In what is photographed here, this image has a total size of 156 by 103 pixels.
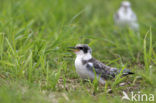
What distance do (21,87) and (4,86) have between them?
9.1 inches

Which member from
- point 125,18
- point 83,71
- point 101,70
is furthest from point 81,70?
point 125,18

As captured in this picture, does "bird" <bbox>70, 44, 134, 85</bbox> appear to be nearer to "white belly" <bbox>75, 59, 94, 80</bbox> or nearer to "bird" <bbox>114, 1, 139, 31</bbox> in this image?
"white belly" <bbox>75, 59, 94, 80</bbox>

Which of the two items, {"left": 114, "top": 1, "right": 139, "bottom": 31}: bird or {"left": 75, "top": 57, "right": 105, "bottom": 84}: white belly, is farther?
{"left": 114, "top": 1, "right": 139, "bottom": 31}: bird

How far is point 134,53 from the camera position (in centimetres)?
647

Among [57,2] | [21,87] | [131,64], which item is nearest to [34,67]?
[21,87]

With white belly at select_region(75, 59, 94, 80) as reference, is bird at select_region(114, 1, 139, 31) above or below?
above

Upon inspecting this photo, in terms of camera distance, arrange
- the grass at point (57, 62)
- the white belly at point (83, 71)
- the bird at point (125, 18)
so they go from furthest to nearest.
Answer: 1. the bird at point (125, 18)
2. the white belly at point (83, 71)
3. the grass at point (57, 62)

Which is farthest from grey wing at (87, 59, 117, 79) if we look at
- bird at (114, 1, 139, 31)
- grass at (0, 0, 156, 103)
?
bird at (114, 1, 139, 31)

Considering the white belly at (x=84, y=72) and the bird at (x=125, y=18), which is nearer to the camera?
the white belly at (x=84, y=72)

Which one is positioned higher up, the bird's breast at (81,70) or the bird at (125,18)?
the bird at (125,18)

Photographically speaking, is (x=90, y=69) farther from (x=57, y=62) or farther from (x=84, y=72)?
(x=57, y=62)

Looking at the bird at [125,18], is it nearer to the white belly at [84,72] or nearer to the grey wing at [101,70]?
the grey wing at [101,70]

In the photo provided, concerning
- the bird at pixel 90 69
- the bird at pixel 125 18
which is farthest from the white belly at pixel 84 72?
the bird at pixel 125 18

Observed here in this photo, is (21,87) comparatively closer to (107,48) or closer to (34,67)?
(34,67)
